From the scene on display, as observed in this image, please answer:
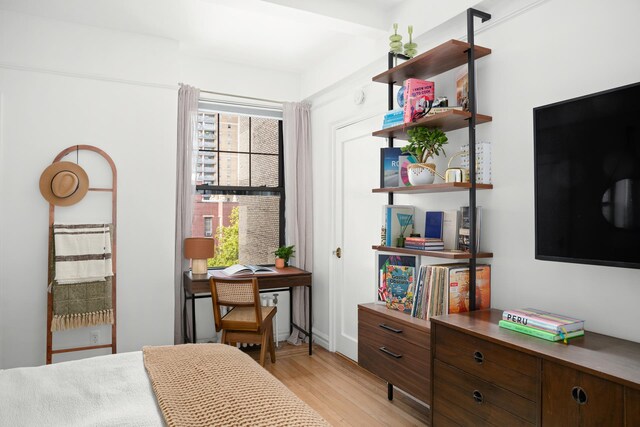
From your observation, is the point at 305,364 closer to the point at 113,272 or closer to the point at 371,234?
the point at 371,234

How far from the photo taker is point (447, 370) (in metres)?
2.07

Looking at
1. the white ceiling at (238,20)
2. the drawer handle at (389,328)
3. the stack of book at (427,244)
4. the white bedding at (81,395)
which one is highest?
the white ceiling at (238,20)

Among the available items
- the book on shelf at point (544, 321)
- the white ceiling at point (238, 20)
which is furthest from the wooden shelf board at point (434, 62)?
the book on shelf at point (544, 321)

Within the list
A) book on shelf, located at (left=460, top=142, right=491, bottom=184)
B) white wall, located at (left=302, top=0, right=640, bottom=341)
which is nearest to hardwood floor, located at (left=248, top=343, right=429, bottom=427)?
white wall, located at (left=302, top=0, right=640, bottom=341)

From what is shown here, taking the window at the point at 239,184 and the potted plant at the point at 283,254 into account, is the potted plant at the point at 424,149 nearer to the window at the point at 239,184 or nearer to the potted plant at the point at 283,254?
the potted plant at the point at 283,254

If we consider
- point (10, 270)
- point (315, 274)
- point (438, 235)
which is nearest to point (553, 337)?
point (438, 235)

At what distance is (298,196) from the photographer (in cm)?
432

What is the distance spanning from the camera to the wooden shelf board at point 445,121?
2273mm

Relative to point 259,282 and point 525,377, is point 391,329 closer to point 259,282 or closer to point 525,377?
point 525,377

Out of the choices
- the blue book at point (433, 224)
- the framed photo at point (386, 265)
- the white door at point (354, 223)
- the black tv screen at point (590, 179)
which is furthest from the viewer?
the white door at point (354, 223)

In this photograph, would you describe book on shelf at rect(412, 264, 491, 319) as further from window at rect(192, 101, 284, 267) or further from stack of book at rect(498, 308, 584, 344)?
window at rect(192, 101, 284, 267)

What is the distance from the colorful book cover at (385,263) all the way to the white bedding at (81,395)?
1555 mm

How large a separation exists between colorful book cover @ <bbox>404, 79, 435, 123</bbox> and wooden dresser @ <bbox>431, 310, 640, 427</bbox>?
116 cm

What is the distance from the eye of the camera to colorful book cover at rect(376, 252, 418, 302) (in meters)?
2.69
